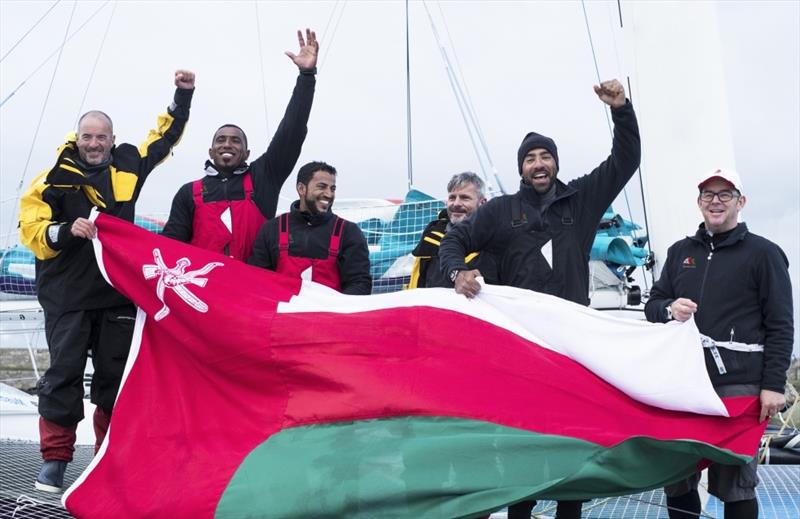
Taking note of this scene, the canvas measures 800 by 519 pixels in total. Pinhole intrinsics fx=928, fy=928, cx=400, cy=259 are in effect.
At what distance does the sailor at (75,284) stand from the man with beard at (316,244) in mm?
861

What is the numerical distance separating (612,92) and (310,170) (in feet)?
5.73

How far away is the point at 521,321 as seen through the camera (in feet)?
14.9

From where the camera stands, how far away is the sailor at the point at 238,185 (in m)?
5.38

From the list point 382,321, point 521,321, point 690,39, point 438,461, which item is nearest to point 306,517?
point 438,461

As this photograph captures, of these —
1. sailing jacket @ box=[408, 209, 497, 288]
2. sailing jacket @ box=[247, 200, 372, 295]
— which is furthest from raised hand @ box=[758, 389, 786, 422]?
sailing jacket @ box=[247, 200, 372, 295]

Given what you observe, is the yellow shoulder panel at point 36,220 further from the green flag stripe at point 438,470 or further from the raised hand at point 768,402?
the raised hand at point 768,402

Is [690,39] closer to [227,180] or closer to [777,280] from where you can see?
[777,280]

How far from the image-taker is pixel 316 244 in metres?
5.15

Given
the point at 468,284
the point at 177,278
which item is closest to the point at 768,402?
the point at 468,284

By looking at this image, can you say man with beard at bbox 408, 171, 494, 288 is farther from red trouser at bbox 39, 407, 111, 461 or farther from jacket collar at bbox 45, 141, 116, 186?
red trouser at bbox 39, 407, 111, 461

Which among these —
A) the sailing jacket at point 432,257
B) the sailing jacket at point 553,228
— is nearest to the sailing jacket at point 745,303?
the sailing jacket at point 553,228

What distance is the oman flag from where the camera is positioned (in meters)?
4.04

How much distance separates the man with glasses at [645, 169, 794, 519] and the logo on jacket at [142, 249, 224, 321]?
236 cm

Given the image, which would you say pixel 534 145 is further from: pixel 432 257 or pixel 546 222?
pixel 432 257
